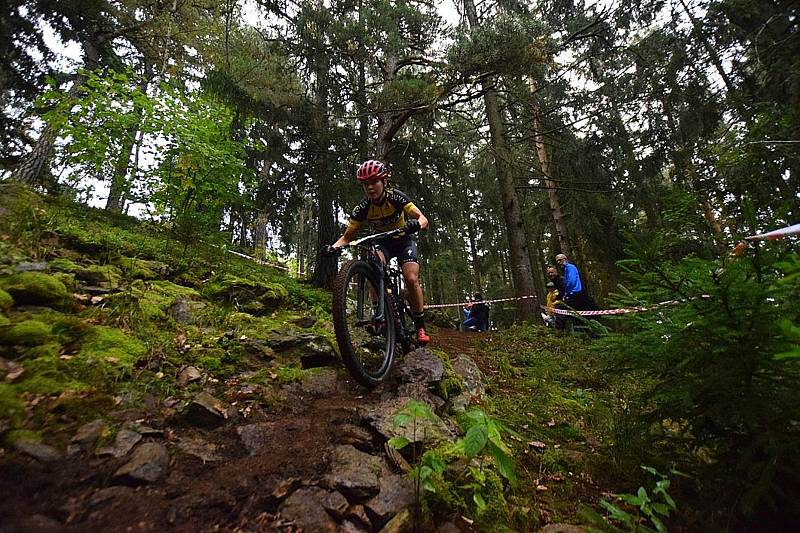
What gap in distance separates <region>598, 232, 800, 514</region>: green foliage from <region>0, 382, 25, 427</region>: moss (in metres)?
3.40

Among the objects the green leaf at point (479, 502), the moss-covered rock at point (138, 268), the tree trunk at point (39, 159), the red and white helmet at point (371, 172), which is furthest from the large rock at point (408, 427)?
the tree trunk at point (39, 159)

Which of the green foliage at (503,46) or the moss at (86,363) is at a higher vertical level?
the green foliage at (503,46)

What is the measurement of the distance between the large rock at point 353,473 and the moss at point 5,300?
8.98 ft

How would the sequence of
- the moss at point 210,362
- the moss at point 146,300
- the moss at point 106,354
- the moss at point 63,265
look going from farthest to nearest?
the moss at point 63,265, the moss at point 146,300, the moss at point 210,362, the moss at point 106,354

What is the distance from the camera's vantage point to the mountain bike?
310 centimetres

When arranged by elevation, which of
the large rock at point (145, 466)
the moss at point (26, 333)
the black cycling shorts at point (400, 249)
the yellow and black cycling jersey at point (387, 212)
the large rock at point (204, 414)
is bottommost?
the large rock at point (145, 466)

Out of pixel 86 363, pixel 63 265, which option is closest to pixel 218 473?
pixel 86 363

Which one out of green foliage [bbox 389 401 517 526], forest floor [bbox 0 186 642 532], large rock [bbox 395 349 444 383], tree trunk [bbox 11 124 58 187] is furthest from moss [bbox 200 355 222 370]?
tree trunk [bbox 11 124 58 187]

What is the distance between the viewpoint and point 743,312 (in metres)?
1.81

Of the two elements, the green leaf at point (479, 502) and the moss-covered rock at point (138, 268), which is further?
the moss-covered rock at point (138, 268)

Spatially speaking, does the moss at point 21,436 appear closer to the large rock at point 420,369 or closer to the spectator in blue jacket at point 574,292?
the large rock at point 420,369

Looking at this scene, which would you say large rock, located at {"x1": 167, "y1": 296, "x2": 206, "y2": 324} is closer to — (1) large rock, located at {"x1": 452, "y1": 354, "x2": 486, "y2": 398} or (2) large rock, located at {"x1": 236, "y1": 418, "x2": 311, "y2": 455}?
(2) large rock, located at {"x1": 236, "y1": 418, "x2": 311, "y2": 455}

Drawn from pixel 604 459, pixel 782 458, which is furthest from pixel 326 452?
pixel 782 458

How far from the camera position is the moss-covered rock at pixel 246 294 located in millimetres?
4867
